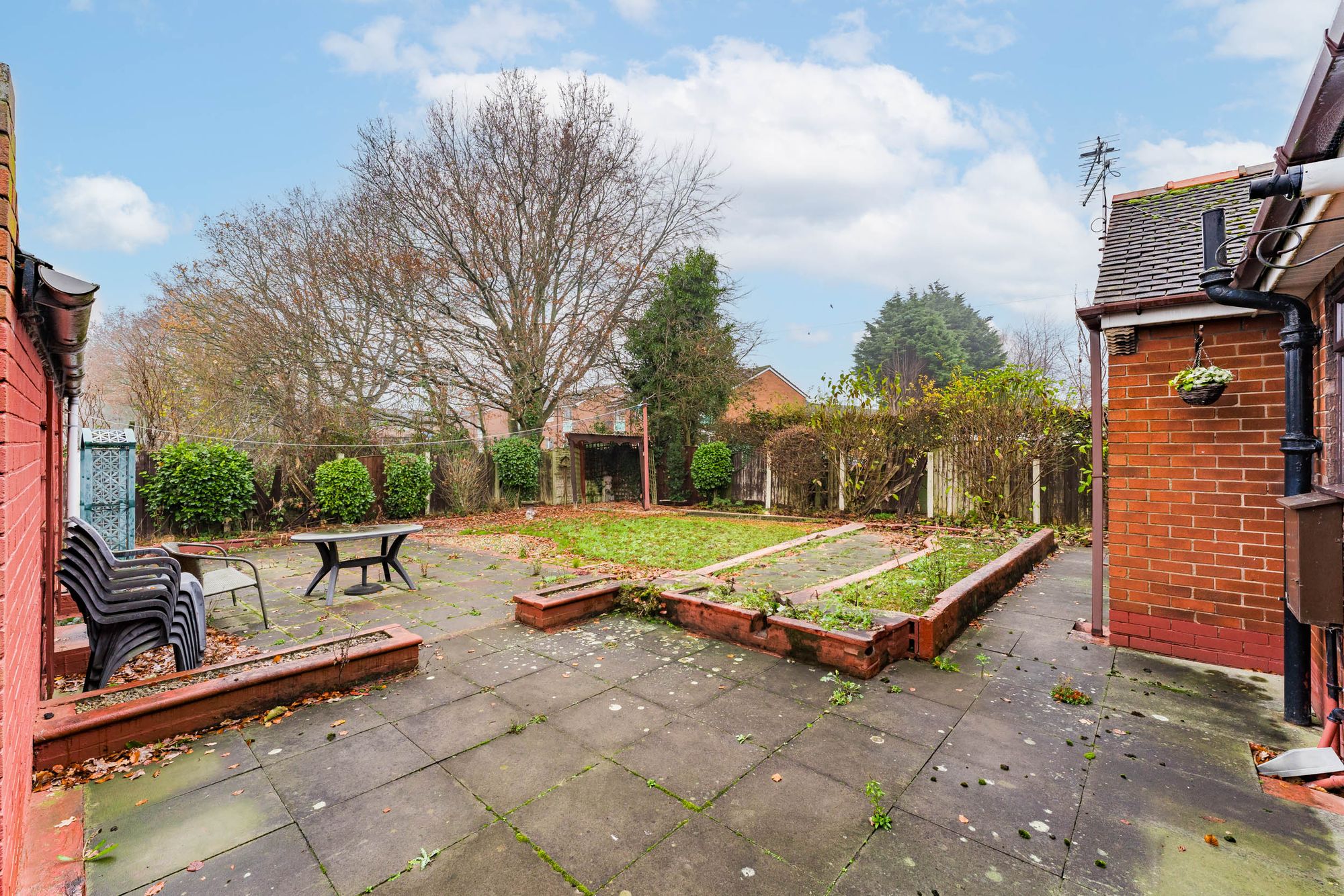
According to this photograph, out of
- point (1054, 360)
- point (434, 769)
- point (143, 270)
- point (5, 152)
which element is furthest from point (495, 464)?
point (1054, 360)

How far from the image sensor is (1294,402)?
2977 mm

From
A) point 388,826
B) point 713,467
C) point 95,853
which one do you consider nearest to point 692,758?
point 388,826

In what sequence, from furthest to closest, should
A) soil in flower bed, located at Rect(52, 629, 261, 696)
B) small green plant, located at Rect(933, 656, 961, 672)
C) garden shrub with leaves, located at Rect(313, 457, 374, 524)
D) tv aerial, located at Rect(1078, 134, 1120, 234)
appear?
tv aerial, located at Rect(1078, 134, 1120, 234) < garden shrub with leaves, located at Rect(313, 457, 374, 524) < small green plant, located at Rect(933, 656, 961, 672) < soil in flower bed, located at Rect(52, 629, 261, 696)

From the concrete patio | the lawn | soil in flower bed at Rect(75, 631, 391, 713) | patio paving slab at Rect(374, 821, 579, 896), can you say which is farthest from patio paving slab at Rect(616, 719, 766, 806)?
the lawn

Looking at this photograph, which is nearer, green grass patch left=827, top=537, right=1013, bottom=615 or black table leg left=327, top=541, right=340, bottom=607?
green grass patch left=827, top=537, right=1013, bottom=615

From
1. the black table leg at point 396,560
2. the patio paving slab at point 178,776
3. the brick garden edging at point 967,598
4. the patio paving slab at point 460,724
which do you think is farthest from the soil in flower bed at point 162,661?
the brick garden edging at point 967,598

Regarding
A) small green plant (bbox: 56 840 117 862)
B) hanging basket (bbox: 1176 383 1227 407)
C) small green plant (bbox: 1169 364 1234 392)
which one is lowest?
small green plant (bbox: 56 840 117 862)

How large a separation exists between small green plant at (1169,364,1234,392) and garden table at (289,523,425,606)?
6.53 meters

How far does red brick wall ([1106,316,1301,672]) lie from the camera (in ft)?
11.7

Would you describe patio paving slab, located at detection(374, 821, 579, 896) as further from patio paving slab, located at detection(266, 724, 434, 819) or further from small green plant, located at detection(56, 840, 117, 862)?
small green plant, located at detection(56, 840, 117, 862)

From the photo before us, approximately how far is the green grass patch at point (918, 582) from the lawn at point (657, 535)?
2108 millimetres

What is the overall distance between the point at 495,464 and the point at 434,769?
11.5m

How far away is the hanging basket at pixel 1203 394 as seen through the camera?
3539 mm

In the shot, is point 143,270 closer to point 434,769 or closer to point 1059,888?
point 434,769
